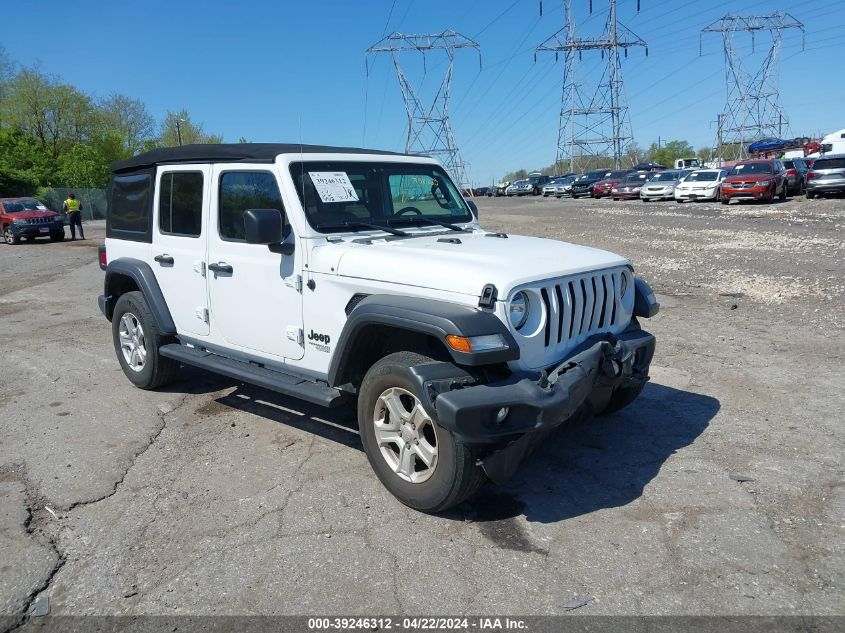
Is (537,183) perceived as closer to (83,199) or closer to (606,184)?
(606,184)

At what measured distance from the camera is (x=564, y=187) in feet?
154

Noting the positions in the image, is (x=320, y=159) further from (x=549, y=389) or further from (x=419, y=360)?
(x=549, y=389)

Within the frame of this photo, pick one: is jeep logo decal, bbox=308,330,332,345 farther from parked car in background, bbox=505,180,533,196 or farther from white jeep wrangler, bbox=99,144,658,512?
parked car in background, bbox=505,180,533,196

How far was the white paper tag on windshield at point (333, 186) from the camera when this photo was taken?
4733 millimetres

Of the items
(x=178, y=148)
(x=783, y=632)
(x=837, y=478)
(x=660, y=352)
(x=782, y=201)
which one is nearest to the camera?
(x=783, y=632)

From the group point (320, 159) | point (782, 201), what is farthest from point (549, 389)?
point (782, 201)

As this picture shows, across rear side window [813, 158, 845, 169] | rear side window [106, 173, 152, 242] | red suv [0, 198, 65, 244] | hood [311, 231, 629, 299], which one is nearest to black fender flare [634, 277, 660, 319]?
hood [311, 231, 629, 299]

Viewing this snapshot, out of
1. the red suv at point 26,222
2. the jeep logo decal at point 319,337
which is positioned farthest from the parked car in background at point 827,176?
the red suv at point 26,222

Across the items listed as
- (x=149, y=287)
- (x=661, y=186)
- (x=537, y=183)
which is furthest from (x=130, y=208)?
(x=537, y=183)

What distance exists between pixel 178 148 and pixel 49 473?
2704 mm

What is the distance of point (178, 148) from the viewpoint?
5.69m

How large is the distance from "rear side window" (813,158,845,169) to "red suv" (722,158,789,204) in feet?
4.58

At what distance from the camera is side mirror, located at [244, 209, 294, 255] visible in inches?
168

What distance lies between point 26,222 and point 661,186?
90.0ft
